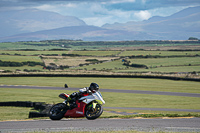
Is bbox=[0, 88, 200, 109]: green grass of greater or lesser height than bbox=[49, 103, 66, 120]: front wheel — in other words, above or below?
below

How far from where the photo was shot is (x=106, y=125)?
615 inches

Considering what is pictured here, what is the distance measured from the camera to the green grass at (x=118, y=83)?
53.2 meters

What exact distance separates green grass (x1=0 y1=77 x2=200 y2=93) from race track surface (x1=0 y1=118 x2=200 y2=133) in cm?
3422

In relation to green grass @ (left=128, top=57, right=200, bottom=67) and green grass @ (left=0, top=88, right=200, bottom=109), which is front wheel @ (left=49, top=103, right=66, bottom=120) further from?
green grass @ (left=128, top=57, right=200, bottom=67)

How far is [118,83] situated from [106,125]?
44.9 meters

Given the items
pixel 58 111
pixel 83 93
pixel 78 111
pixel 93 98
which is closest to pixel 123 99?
pixel 58 111

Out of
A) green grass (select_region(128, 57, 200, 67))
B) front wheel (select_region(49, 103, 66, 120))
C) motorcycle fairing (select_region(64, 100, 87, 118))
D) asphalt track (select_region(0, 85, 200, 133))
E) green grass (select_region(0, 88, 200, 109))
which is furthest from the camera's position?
green grass (select_region(128, 57, 200, 67))

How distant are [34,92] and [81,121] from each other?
32.8 metres

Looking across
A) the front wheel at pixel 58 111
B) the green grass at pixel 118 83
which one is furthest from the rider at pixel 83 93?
the green grass at pixel 118 83

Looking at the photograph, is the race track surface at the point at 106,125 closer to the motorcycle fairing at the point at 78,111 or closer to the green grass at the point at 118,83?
the motorcycle fairing at the point at 78,111

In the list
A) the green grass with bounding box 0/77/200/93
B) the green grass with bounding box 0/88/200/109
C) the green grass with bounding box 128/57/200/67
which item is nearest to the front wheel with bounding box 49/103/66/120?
the green grass with bounding box 0/88/200/109

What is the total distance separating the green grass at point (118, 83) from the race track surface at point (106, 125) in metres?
34.2

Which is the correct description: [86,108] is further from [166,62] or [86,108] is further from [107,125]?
[166,62]

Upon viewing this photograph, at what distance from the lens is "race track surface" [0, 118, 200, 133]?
14.8 metres
